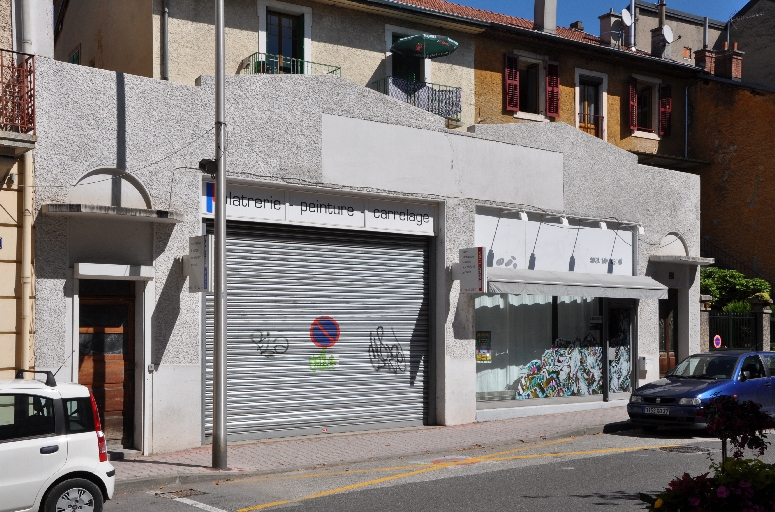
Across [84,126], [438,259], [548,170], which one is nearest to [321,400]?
[438,259]

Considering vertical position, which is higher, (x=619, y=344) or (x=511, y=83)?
(x=511, y=83)

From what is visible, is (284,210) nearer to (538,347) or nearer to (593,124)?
(538,347)

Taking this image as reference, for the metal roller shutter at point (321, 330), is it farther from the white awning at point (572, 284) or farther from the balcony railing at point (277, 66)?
the balcony railing at point (277, 66)

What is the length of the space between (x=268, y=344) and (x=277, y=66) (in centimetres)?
729

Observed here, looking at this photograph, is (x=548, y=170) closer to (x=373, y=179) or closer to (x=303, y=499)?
(x=373, y=179)

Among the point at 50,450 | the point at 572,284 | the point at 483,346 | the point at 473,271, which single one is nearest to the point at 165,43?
the point at 473,271

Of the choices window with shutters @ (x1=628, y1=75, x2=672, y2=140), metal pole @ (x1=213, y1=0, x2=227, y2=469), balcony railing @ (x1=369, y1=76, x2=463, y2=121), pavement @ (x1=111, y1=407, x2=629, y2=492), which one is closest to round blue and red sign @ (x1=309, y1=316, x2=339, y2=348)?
pavement @ (x1=111, y1=407, x2=629, y2=492)

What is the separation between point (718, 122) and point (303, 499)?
73.0 ft

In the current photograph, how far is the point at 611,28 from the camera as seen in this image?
3133cm

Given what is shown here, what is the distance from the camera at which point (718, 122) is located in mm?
28266

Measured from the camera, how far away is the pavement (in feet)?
38.3

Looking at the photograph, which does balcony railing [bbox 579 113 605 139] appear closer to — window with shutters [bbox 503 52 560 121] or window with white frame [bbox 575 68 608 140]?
window with white frame [bbox 575 68 608 140]

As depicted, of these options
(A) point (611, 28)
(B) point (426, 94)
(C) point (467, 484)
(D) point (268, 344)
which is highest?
(A) point (611, 28)

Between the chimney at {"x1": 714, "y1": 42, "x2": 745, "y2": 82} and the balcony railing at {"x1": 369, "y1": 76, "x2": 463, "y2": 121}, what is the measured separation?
40.1 feet
